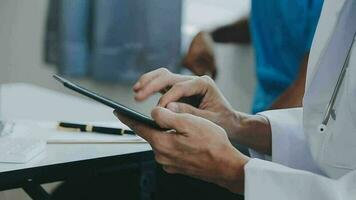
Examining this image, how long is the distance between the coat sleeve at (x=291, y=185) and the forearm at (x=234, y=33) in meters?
1.16

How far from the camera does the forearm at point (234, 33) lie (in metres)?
1.90

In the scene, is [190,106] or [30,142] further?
[190,106]

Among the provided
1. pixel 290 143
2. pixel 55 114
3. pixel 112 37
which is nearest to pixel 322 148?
pixel 290 143

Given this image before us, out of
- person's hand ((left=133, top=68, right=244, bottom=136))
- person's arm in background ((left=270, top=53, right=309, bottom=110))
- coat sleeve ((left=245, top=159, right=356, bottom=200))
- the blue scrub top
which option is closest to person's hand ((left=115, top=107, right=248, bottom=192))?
coat sleeve ((left=245, top=159, right=356, bottom=200))

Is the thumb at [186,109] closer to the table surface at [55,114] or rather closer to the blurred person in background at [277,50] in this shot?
the table surface at [55,114]

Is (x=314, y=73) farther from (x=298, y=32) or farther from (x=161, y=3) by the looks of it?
(x=161, y=3)

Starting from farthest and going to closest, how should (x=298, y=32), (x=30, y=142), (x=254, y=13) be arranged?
(x=254, y=13) < (x=298, y=32) < (x=30, y=142)

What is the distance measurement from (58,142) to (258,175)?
0.37 meters

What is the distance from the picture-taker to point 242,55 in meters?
2.03

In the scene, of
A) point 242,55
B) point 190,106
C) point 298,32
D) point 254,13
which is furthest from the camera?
point 242,55

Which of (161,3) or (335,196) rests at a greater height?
(161,3)

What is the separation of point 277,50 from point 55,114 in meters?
0.75

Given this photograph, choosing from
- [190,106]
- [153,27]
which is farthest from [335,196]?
[153,27]

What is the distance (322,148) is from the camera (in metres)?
0.80
